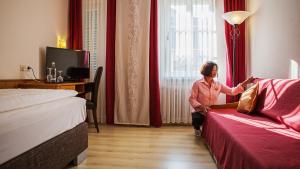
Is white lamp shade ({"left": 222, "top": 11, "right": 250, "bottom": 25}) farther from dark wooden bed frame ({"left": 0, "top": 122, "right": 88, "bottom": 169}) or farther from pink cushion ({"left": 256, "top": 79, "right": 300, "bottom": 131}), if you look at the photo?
dark wooden bed frame ({"left": 0, "top": 122, "right": 88, "bottom": 169})

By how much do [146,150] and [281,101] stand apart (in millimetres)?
1491

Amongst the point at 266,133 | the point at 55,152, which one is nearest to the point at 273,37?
the point at 266,133

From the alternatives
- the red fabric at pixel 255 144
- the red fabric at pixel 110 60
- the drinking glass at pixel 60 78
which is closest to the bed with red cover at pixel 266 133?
the red fabric at pixel 255 144

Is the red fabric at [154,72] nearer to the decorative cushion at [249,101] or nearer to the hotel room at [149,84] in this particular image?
the hotel room at [149,84]

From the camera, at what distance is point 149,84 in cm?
388

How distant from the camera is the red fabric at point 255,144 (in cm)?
116

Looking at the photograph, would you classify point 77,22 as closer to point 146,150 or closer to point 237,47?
point 146,150

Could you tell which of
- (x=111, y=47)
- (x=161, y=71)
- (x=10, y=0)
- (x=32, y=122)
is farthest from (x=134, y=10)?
(x=32, y=122)

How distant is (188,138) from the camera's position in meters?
3.16

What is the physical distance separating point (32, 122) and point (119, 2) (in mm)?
2966

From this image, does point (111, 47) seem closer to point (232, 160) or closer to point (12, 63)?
point (12, 63)

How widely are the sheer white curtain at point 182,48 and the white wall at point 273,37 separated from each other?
2.01ft

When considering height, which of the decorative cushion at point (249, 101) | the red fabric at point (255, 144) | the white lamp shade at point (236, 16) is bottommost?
the red fabric at point (255, 144)

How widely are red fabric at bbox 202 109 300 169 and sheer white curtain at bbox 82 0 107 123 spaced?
7.78ft
